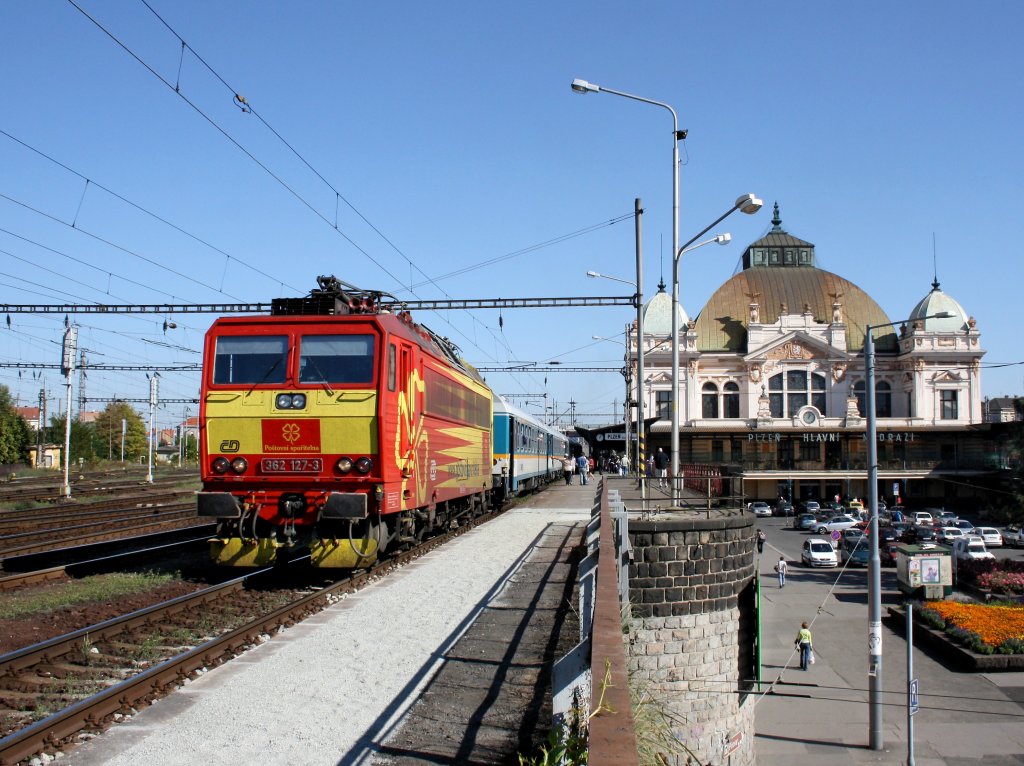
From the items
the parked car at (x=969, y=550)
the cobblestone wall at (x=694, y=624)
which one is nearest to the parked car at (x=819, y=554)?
the parked car at (x=969, y=550)

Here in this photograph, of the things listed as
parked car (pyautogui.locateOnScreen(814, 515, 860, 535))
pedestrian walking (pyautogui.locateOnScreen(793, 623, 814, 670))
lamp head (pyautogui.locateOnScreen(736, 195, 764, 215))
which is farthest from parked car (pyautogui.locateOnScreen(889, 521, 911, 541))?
lamp head (pyautogui.locateOnScreen(736, 195, 764, 215))

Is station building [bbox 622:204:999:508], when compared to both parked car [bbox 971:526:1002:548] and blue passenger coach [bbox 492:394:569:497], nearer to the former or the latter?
parked car [bbox 971:526:1002:548]

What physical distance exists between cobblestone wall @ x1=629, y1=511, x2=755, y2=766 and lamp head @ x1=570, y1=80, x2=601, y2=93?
38.3ft

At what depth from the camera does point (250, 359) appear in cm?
1317

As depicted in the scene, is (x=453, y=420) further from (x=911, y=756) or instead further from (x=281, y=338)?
(x=911, y=756)

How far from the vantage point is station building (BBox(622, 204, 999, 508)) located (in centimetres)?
7219

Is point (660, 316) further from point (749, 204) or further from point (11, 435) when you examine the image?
point (749, 204)

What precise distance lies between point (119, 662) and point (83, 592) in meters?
4.35

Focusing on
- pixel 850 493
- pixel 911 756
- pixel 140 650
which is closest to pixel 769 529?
pixel 850 493

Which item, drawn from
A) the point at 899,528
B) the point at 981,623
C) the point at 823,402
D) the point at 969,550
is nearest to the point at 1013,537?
the point at 899,528

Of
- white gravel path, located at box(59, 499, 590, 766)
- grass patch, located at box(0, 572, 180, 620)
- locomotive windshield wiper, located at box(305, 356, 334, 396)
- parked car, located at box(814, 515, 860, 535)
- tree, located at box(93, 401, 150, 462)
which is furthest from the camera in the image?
tree, located at box(93, 401, 150, 462)

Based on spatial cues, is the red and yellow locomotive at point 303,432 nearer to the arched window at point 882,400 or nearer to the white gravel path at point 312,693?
the white gravel path at point 312,693

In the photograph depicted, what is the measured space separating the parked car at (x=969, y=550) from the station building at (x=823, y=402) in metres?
26.6

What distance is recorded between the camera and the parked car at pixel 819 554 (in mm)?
40875
